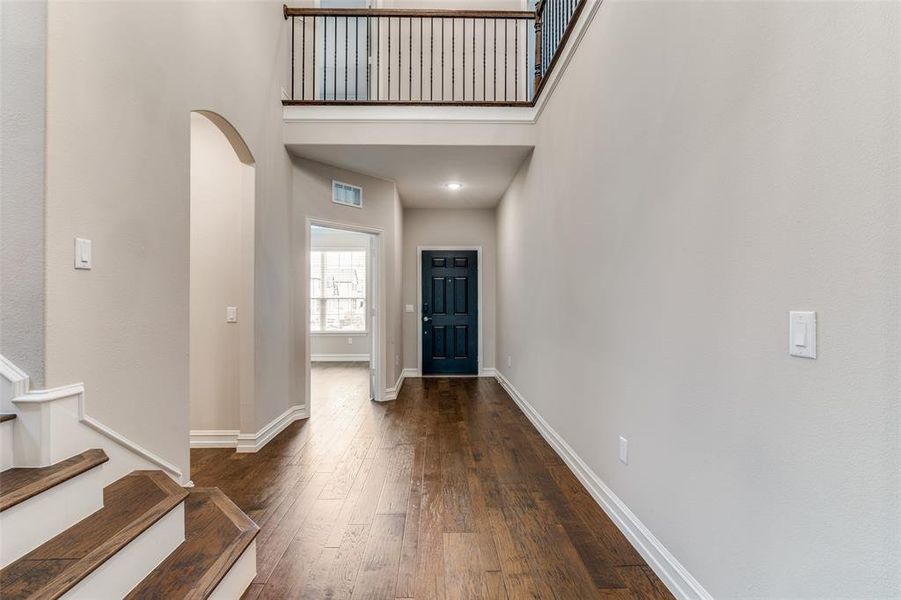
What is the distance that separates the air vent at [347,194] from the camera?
433 centimetres

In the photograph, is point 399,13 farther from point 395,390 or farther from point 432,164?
point 395,390

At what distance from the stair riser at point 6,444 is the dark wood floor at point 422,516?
0.95 meters

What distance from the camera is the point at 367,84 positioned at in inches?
209

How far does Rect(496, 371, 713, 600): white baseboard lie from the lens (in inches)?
59.6

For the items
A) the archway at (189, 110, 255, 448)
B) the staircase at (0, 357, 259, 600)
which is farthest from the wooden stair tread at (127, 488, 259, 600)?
the archway at (189, 110, 255, 448)

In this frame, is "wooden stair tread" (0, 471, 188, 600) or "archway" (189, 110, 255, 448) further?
"archway" (189, 110, 255, 448)

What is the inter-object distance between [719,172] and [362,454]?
2.78m

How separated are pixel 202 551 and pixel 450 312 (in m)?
4.82

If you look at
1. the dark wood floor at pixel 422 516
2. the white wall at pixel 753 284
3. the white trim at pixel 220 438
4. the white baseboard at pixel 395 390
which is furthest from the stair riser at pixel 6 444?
the white baseboard at pixel 395 390

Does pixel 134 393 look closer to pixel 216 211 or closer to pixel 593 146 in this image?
pixel 216 211

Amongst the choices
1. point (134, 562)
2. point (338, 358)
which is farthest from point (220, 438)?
point (338, 358)

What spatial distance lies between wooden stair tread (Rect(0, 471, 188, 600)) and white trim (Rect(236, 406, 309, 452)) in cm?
142

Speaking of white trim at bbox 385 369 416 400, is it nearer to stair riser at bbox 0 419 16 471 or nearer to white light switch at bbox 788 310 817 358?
stair riser at bbox 0 419 16 471

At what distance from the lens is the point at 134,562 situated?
4.38ft
